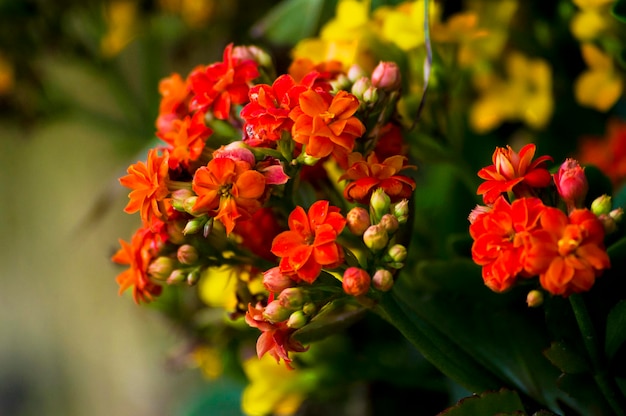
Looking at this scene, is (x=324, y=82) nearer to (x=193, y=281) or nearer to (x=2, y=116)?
(x=193, y=281)

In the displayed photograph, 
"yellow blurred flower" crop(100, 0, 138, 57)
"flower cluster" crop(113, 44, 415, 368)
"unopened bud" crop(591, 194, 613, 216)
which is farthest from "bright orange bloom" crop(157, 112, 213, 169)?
"yellow blurred flower" crop(100, 0, 138, 57)

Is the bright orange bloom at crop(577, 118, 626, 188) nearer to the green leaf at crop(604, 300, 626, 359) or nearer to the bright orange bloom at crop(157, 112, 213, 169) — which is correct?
the green leaf at crop(604, 300, 626, 359)

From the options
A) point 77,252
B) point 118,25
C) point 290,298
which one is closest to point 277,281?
point 290,298

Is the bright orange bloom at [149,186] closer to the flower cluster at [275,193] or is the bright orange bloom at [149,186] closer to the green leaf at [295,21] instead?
the flower cluster at [275,193]

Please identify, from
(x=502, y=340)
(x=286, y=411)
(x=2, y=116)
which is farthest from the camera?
(x=2, y=116)

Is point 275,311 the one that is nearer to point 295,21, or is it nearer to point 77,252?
point 295,21

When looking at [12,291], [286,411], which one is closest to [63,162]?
[12,291]

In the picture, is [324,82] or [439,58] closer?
[324,82]

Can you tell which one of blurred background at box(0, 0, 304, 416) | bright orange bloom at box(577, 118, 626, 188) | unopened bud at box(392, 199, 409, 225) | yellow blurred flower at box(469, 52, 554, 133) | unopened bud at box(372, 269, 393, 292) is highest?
unopened bud at box(392, 199, 409, 225)
